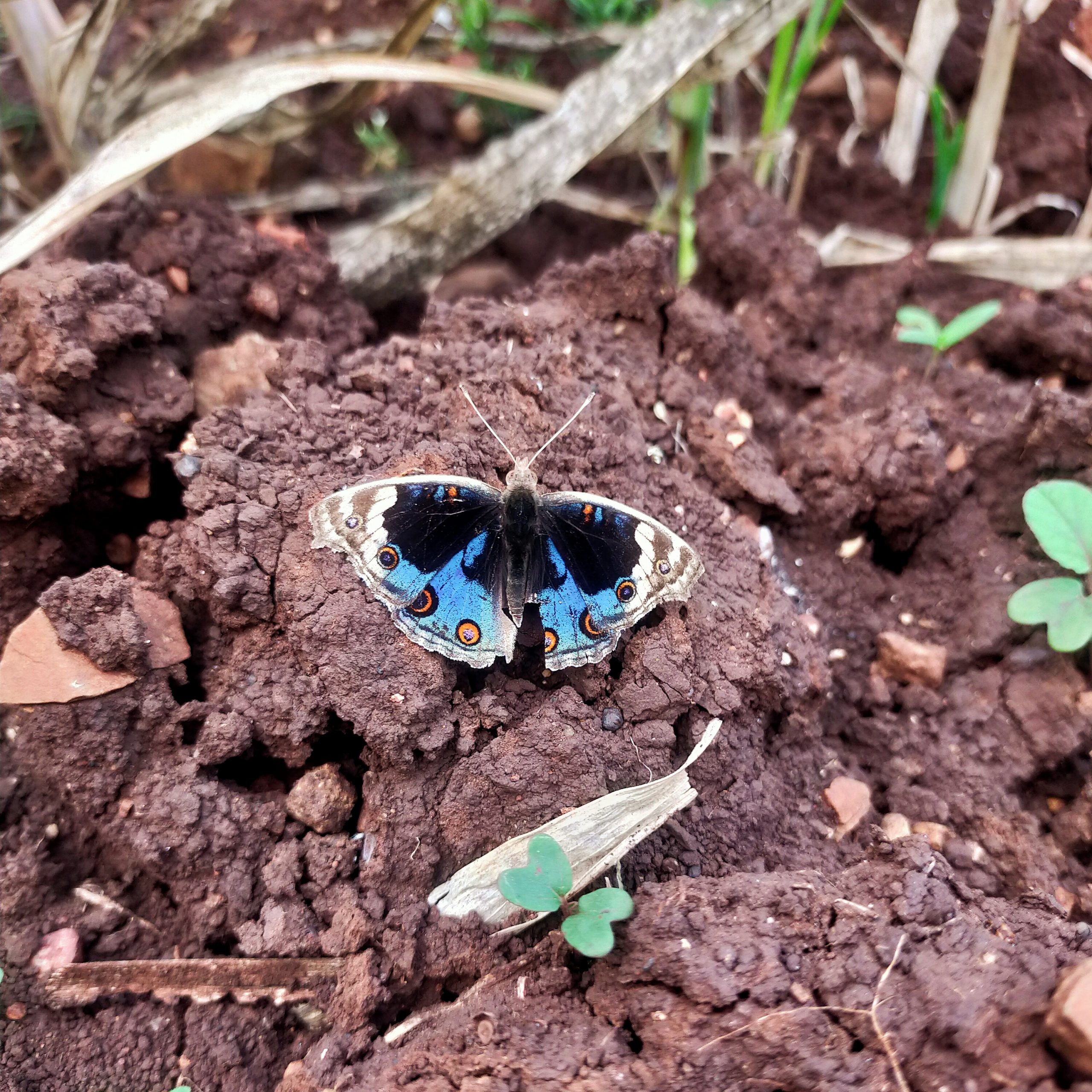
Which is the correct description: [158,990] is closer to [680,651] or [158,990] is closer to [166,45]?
[680,651]

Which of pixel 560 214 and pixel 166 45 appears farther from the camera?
pixel 560 214

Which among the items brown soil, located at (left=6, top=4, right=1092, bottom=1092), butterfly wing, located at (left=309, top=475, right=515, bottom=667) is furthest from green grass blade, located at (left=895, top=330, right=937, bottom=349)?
butterfly wing, located at (left=309, top=475, right=515, bottom=667)

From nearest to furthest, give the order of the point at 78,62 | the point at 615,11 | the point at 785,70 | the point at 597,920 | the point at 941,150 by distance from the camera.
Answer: the point at 597,920
the point at 78,62
the point at 785,70
the point at 941,150
the point at 615,11

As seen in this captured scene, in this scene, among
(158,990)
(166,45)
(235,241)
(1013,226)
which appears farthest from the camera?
(1013,226)

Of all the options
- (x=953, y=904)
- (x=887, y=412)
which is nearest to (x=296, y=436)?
(x=887, y=412)

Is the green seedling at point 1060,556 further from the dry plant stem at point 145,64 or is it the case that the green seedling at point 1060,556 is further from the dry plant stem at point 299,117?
the dry plant stem at point 145,64

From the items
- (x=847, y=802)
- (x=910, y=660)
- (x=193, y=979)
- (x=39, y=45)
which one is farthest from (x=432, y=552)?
(x=39, y=45)

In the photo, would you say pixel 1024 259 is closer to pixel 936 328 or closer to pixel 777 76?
pixel 936 328
